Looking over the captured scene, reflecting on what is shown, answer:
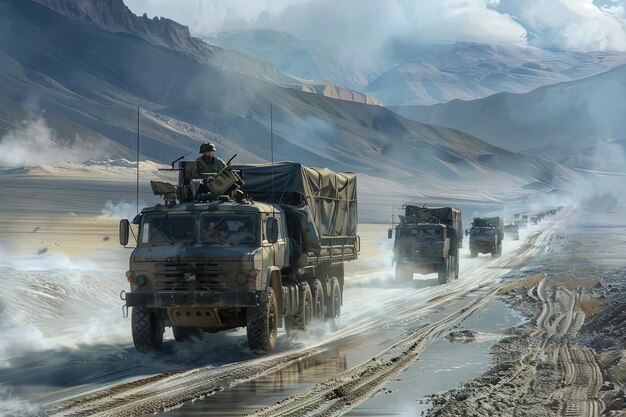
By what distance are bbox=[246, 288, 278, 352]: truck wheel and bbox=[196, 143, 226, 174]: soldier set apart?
272 cm

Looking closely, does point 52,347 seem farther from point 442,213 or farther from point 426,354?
point 442,213

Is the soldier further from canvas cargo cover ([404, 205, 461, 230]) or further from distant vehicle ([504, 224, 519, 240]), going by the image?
distant vehicle ([504, 224, 519, 240])

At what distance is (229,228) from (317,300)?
4.46 meters

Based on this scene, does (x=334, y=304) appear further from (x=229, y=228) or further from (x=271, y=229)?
(x=229, y=228)

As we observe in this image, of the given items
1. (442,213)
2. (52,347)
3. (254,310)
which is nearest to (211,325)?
(254,310)

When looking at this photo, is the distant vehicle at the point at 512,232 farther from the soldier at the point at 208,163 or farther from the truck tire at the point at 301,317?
the soldier at the point at 208,163

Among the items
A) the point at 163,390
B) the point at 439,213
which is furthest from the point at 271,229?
the point at 439,213

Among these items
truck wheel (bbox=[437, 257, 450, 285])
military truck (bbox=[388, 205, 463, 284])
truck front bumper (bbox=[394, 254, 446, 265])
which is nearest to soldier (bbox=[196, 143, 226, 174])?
military truck (bbox=[388, 205, 463, 284])

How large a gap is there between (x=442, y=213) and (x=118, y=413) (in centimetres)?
3428

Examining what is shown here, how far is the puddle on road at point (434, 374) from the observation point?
12.6 metres

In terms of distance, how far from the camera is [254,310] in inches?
677

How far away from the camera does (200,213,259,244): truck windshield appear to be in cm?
1739

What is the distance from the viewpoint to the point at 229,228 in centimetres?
1752

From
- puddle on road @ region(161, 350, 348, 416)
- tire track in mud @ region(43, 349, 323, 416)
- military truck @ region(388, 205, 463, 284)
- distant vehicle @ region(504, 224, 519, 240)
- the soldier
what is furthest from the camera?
distant vehicle @ region(504, 224, 519, 240)
